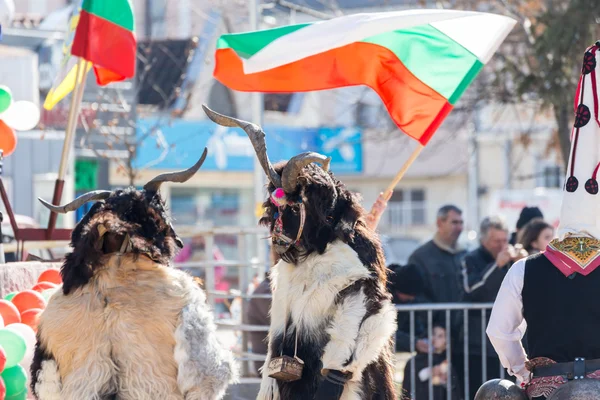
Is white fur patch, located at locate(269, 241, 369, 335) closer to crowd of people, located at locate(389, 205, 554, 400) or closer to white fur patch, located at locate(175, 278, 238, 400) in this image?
white fur patch, located at locate(175, 278, 238, 400)

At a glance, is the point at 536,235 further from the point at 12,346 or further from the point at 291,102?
the point at 291,102

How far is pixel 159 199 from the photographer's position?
4945 millimetres

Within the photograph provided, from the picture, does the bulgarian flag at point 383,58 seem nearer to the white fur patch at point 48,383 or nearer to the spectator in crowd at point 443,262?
the spectator in crowd at point 443,262

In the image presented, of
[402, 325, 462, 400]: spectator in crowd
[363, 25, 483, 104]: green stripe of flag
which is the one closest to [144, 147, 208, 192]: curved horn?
[363, 25, 483, 104]: green stripe of flag

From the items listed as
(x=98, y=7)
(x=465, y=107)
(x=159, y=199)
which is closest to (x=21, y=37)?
(x=465, y=107)

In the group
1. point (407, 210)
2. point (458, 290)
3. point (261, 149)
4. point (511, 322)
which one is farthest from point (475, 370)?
point (407, 210)

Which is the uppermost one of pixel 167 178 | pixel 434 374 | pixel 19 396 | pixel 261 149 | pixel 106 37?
pixel 106 37

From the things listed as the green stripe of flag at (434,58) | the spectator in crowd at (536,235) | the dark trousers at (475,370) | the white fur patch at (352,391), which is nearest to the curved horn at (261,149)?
the white fur patch at (352,391)

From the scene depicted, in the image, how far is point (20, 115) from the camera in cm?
782

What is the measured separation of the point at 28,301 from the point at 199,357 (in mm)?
2000

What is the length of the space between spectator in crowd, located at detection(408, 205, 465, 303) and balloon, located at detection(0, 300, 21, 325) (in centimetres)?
380

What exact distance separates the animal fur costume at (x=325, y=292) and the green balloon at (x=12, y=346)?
4.88 feet

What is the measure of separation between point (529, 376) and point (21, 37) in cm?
1820

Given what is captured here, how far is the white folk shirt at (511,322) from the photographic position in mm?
5016
